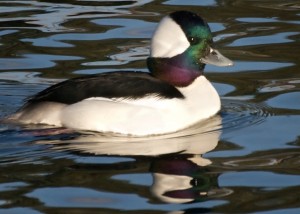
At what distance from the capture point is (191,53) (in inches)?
477

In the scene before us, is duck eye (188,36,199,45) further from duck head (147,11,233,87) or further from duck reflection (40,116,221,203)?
duck reflection (40,116,221,203)

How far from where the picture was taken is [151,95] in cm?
1152

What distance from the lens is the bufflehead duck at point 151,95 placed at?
1147 cm

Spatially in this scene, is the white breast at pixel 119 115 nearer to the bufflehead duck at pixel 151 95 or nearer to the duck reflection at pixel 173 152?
the bufflehead duck at pixel 151 95

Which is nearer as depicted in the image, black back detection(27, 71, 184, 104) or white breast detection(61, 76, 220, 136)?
white breast detection(61, 76, 220, 136)

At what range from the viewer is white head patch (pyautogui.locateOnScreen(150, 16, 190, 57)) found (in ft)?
39.0

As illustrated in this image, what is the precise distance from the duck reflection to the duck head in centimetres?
55

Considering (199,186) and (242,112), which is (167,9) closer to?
(242,112)

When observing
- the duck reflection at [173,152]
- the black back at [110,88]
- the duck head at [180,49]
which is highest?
the duck head at [180,49]

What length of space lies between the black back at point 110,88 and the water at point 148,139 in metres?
0.34

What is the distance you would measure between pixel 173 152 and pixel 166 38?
1505 millimetres

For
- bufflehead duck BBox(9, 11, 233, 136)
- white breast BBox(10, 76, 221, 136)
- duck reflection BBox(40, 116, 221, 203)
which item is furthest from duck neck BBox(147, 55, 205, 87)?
duck reflection BBox(40, 116, 221, 203)

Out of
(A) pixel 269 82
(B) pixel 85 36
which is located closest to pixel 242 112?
(A) pixel 269 82

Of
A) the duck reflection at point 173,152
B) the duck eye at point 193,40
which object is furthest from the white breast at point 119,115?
the duck eye at point 193,40
